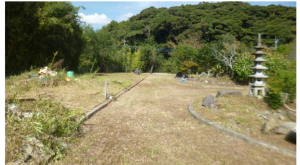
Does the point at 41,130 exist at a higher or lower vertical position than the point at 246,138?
higher

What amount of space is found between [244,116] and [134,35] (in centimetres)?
3052

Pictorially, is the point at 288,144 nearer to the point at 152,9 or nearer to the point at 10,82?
the point at 10,82

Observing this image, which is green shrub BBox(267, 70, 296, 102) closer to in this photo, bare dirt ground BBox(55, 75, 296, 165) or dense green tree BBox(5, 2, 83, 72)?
bare dirt ground BBox(55, 75, 296, 165)

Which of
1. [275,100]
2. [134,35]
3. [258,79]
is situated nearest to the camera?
[275,100]

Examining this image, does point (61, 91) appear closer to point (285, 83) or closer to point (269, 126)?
point (269, 126)

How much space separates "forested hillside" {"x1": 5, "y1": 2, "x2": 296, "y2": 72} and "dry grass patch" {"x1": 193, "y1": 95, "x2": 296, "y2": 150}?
1.31m

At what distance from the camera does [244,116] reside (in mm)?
3844

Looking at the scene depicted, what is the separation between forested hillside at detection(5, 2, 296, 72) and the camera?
14.7ft

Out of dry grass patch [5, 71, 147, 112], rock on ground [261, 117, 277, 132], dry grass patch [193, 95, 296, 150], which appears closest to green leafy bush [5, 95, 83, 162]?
dry grass patch [5, 71, 147, 112]

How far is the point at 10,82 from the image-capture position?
22.0 feet

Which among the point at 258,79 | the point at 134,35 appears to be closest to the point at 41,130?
the point at 258,79

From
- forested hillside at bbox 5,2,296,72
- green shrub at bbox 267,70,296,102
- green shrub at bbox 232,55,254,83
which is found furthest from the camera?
green shrub at bbox 232,55,254,83

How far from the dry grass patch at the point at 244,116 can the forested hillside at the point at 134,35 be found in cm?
131
